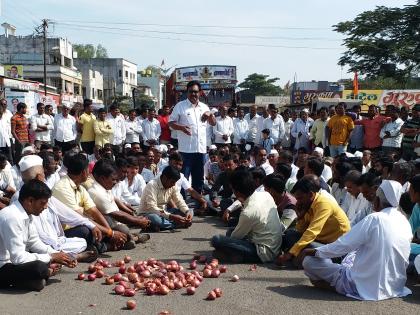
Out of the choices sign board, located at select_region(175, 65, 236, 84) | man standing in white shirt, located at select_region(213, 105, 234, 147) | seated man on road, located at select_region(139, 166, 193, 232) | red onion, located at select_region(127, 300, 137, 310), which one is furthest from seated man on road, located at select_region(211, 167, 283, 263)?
sign board, located at select_region(175, 65, 236, 84)

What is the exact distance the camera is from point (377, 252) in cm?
469

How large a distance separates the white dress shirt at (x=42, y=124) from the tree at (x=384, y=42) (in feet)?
59.2

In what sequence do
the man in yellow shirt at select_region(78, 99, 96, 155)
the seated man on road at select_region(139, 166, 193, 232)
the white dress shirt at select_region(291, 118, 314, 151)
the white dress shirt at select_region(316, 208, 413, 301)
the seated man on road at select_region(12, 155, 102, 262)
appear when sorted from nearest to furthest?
the white dress shirt at select_region(316, 208, 413, 301), the seated man on road at select_region(12, 155, 102, 262), the seated man on road at select_region(139, 166, 193, 232), the man in yellow shirt at select_region(78, 99, 96, 155), the white dress shirt at select_region(291, 118, 314, 151)

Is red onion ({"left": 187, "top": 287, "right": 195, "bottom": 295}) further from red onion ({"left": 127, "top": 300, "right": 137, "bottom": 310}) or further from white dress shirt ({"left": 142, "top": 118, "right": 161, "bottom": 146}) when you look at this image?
white dress shirt ({"left": 142, "top": 118, "right": 161, "bottom": 146})

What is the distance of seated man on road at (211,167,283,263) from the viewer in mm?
6113

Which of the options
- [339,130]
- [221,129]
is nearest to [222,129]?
[221,129]

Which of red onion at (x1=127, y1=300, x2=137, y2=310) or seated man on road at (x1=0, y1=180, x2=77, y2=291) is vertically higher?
seated man on road at (x1=0, y1=180, x2=77, y2=291)

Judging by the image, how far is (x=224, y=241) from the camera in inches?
247

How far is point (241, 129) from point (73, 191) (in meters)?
9.20

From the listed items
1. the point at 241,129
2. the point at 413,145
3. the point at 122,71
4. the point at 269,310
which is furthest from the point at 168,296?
the point at 122,71

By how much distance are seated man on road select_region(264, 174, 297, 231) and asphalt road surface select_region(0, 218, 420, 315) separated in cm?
120

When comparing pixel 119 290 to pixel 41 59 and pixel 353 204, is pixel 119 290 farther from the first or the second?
pixel 41 59

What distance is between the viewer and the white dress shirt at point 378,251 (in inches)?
184

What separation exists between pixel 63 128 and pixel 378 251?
1082 cm
